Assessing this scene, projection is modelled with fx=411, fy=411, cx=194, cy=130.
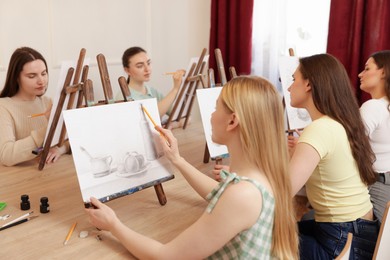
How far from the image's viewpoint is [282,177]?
1008mm

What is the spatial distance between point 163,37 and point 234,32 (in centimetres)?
71

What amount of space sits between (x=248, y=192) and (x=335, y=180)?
555 mm

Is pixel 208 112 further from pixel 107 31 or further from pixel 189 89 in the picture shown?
pixel 107 31

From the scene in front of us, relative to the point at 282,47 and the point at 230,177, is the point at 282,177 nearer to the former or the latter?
the point at 230,177

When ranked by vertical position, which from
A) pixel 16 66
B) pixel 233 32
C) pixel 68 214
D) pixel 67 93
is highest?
pixel 233 32

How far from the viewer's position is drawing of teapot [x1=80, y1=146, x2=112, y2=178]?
4.56ft

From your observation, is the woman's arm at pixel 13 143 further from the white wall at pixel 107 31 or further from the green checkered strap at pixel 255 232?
the green checkered strap at pixel 255 232

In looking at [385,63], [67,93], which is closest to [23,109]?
[67,93]

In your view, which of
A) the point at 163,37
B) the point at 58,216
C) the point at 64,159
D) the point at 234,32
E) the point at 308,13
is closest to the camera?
the point at 58,216

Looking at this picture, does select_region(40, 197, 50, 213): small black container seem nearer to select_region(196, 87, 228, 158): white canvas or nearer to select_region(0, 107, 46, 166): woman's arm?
select_region(0, 107, 46, 166): woman's arm

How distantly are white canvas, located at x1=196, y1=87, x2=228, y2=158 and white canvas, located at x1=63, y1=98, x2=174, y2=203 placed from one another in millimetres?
389

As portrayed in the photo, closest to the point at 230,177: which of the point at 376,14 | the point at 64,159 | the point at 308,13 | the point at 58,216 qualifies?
the point at 58,216

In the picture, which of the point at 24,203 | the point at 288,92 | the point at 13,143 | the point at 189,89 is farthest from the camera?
the point at 189,89

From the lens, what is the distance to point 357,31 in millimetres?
2881
